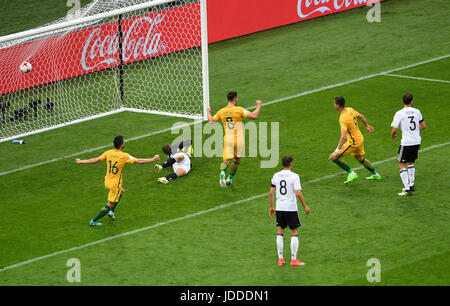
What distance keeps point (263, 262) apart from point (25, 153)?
323 inches

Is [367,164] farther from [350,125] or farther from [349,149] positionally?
[350,125]

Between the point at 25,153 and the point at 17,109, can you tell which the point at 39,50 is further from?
the point at 25,153

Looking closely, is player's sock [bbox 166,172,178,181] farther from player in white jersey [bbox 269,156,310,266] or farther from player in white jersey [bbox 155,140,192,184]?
player in white jersey [bbox 269,156,310,266]

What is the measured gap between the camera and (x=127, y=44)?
23031 millimetres

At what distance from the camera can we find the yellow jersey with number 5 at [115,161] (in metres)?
15.2

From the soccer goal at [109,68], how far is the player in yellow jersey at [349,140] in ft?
17.7

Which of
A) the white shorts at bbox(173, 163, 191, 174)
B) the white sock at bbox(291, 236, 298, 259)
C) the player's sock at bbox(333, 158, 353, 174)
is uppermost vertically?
the white shorts at bbox(173, 163, 191, 174)

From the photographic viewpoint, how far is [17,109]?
70.2ft

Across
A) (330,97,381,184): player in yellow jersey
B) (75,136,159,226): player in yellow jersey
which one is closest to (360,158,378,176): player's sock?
(330,97,381,184): player in yellow jersey

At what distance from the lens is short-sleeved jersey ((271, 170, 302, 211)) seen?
1323 centimetres

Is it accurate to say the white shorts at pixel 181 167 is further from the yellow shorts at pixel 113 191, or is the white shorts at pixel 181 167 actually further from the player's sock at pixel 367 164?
the player's sock at pixel 367 164

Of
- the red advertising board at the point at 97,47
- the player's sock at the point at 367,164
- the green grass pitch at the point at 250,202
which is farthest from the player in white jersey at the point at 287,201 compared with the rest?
the red advertising board at the point at 97,47

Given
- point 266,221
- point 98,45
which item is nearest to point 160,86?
point 98,45

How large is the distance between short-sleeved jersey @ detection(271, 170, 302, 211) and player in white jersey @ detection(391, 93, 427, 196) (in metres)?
3.54
